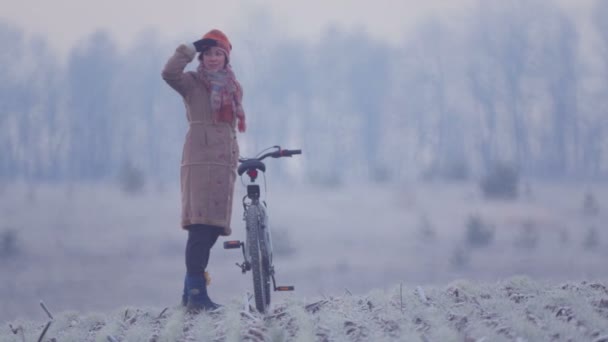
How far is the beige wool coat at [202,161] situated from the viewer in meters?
5.42

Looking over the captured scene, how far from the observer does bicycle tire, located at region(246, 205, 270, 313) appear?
5.16 metres

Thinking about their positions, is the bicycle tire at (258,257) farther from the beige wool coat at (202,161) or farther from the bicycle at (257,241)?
the beige wool coat at (202,161)

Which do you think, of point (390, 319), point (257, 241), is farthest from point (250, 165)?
point (390, 319)

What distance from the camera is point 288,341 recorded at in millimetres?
4184

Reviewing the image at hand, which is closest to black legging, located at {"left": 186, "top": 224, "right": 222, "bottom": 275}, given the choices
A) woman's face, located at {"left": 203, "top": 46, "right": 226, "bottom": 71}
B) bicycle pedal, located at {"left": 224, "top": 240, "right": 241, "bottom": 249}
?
bicycle pedal, located at {"left": 224, "top": 240, "right": 241, "bottom": 249}

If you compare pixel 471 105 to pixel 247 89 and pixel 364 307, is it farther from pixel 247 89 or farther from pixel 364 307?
pixel 364 307

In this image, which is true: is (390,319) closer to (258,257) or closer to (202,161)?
(258,257)

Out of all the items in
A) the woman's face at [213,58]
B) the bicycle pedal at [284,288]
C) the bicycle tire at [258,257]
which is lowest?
the bicycle pedal at [284,288]

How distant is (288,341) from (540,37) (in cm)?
2351

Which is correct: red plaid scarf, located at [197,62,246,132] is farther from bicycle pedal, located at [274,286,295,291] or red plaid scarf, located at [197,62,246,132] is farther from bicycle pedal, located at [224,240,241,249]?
bicycle pedal, located at [274,286,295,291]

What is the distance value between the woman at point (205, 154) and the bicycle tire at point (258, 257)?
0.94 feet

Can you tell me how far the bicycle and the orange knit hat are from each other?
871 mm

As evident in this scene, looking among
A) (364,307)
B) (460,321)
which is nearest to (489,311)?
(460,321)

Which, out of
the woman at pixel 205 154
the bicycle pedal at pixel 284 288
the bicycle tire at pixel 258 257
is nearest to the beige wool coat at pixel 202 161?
the woman at pixel 205 154
